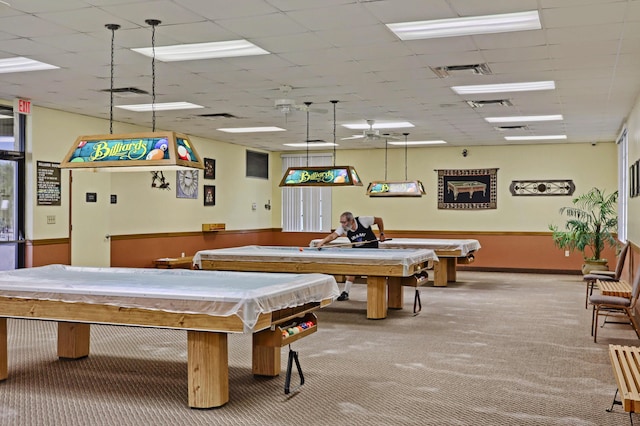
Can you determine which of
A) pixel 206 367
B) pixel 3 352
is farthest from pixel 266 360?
Answer: pixel 3 352

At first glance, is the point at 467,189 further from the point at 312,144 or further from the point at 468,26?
the point at 468,26

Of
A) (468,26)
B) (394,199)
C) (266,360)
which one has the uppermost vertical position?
(468,26)

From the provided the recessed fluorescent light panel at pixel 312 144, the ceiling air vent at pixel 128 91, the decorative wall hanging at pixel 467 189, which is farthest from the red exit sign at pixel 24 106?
the decorative wall hanging at pixel 467 189

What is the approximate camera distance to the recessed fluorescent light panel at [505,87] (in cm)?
791

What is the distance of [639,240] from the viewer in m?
8.27

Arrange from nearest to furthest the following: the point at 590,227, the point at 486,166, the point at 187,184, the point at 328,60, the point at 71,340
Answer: the point at 71,340, the point at 328,60, the point at 187,184, the point at 590,227, the point at 486,166

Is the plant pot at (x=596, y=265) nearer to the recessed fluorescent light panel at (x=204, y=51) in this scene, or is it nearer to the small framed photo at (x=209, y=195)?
the small framed photo at (x=209, y=195)

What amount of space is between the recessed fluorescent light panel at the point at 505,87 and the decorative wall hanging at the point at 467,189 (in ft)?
21.8

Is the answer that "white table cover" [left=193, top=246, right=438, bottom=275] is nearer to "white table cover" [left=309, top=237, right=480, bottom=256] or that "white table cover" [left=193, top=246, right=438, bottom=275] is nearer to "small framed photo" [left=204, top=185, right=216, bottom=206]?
"white table cover" [left=309, top=237, right=480, bottom=256]

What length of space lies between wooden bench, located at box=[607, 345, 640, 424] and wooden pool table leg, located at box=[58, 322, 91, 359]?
4.22 metres

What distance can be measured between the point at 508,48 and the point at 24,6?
406cm

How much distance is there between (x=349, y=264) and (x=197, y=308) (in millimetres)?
3853

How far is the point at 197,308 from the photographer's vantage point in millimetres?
4355

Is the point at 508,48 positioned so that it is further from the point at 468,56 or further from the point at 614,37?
the point at 614,37
